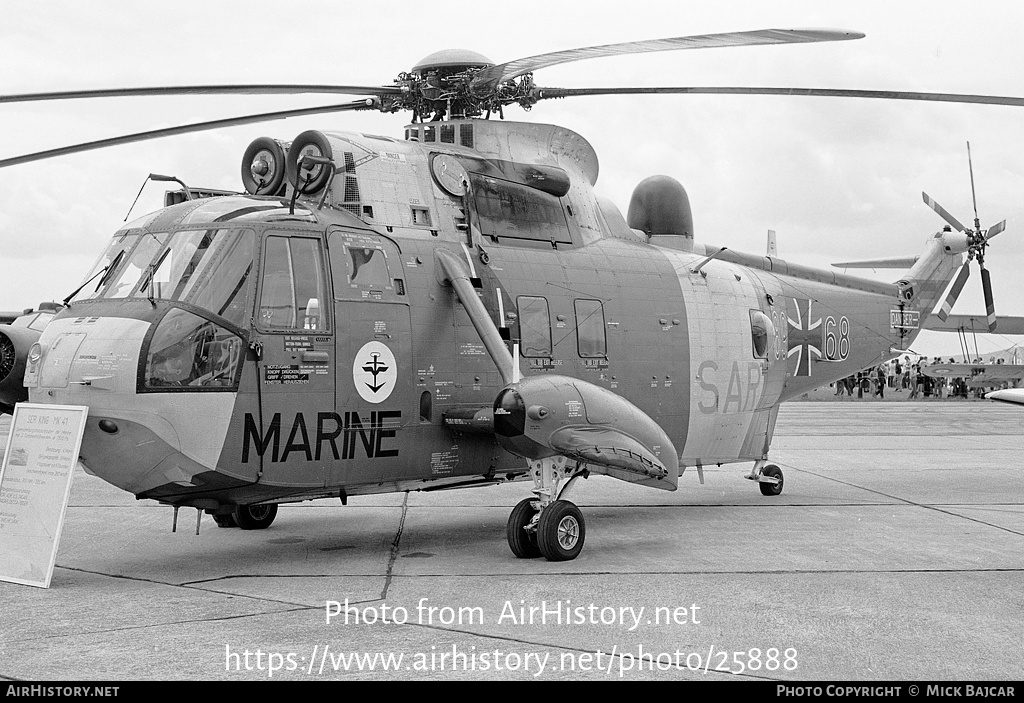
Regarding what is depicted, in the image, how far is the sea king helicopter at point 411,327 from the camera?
8.24m

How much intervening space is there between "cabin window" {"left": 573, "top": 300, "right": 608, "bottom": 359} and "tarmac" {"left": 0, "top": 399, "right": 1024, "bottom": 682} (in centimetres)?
191

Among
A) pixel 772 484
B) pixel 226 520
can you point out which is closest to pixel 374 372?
pixel 226 520

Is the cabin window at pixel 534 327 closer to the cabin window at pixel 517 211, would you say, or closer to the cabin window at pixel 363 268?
the cabin window at pixel 517 211

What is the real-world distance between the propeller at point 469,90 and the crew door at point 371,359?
69.4 inches

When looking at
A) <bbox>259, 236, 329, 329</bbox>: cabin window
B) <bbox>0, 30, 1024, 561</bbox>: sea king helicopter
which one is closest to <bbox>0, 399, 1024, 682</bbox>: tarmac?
<bbox>0, 30, 1024, 561</bbox>: sea king helicopter

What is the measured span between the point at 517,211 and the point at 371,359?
2.64 m

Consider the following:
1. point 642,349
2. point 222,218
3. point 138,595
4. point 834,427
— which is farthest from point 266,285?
point 834,427

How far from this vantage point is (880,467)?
18.2 metres

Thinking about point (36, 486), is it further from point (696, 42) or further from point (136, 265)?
point (696, 42)

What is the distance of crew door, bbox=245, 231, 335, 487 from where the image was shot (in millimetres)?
8492

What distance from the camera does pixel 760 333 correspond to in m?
13.2

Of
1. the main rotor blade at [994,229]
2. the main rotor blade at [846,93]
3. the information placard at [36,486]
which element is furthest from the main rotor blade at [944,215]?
the information placard at [36,486]

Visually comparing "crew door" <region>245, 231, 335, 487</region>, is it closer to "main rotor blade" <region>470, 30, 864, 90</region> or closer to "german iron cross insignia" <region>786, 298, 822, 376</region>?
"main rotor blade" <region>470, 30, 864, 90</region>
